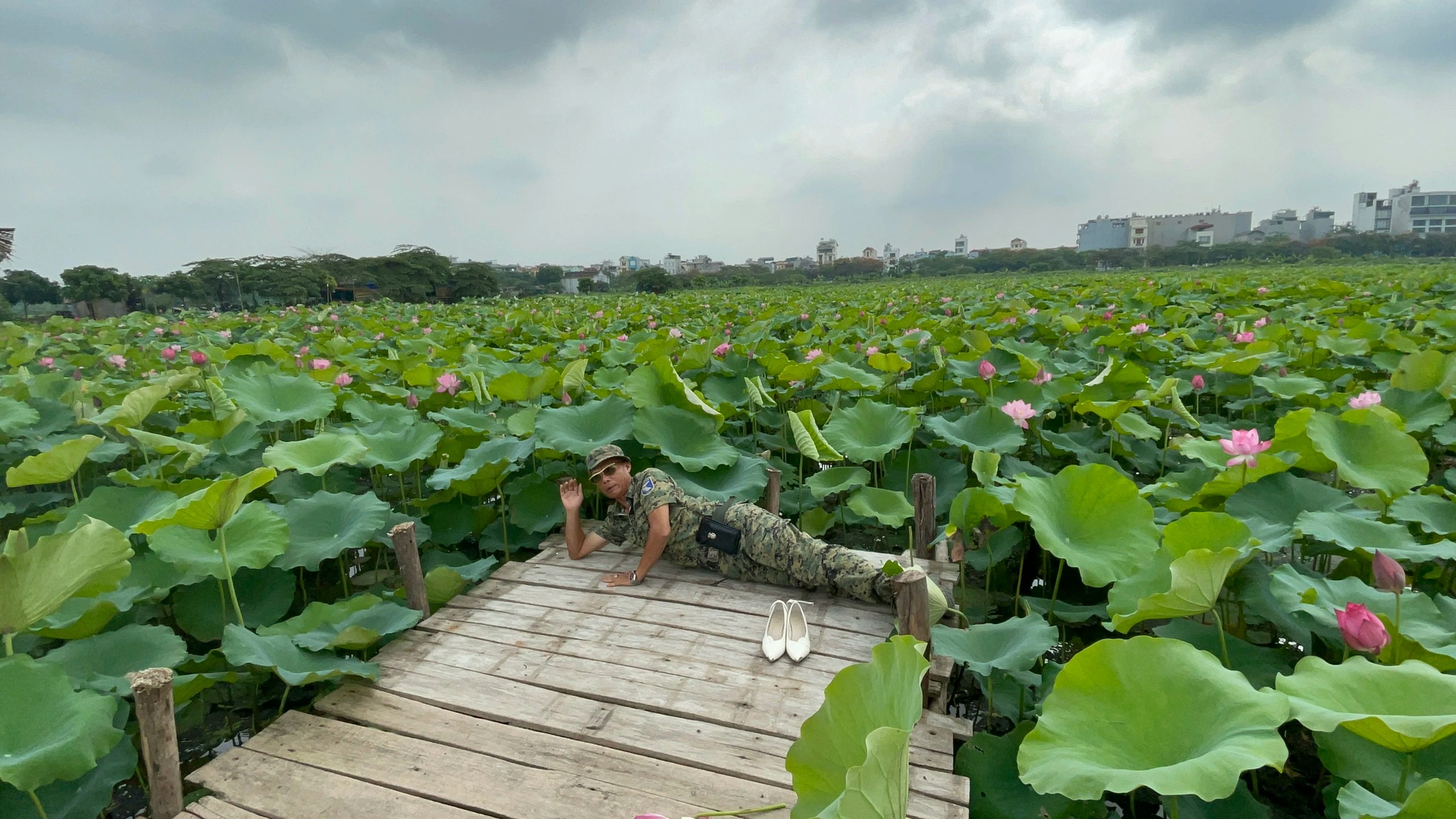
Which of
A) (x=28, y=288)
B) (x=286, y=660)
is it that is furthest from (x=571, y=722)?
(x=28, y=288)

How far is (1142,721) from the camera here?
108 centimetres

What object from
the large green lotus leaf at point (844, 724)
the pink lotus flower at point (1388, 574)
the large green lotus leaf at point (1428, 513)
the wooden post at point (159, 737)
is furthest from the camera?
the large green lotus leaf at point (1428, 513)

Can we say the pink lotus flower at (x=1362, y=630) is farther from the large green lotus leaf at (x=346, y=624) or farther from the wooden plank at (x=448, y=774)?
the large green lotus leaf at (x=346, y=624)

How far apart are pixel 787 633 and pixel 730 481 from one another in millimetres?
871

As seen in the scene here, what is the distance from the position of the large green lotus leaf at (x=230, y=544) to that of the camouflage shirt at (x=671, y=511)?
102cm

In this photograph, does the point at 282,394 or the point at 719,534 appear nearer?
Result: the point at 719,534

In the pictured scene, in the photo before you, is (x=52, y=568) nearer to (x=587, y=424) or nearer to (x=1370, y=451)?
(x=587, y=424)

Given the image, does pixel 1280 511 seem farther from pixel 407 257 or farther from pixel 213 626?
pixel 407 257

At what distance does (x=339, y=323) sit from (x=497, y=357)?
5084 mm

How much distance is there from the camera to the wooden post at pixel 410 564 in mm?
2170

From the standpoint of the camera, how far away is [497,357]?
5.37m

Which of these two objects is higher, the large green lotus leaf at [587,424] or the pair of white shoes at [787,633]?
the large green lotus leaf at [587,424]

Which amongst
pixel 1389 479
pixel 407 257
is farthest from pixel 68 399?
pixel 407 257

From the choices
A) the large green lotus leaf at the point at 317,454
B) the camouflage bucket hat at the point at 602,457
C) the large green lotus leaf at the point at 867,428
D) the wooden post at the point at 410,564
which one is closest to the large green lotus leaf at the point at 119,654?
the wooden post at the point at 410,564
